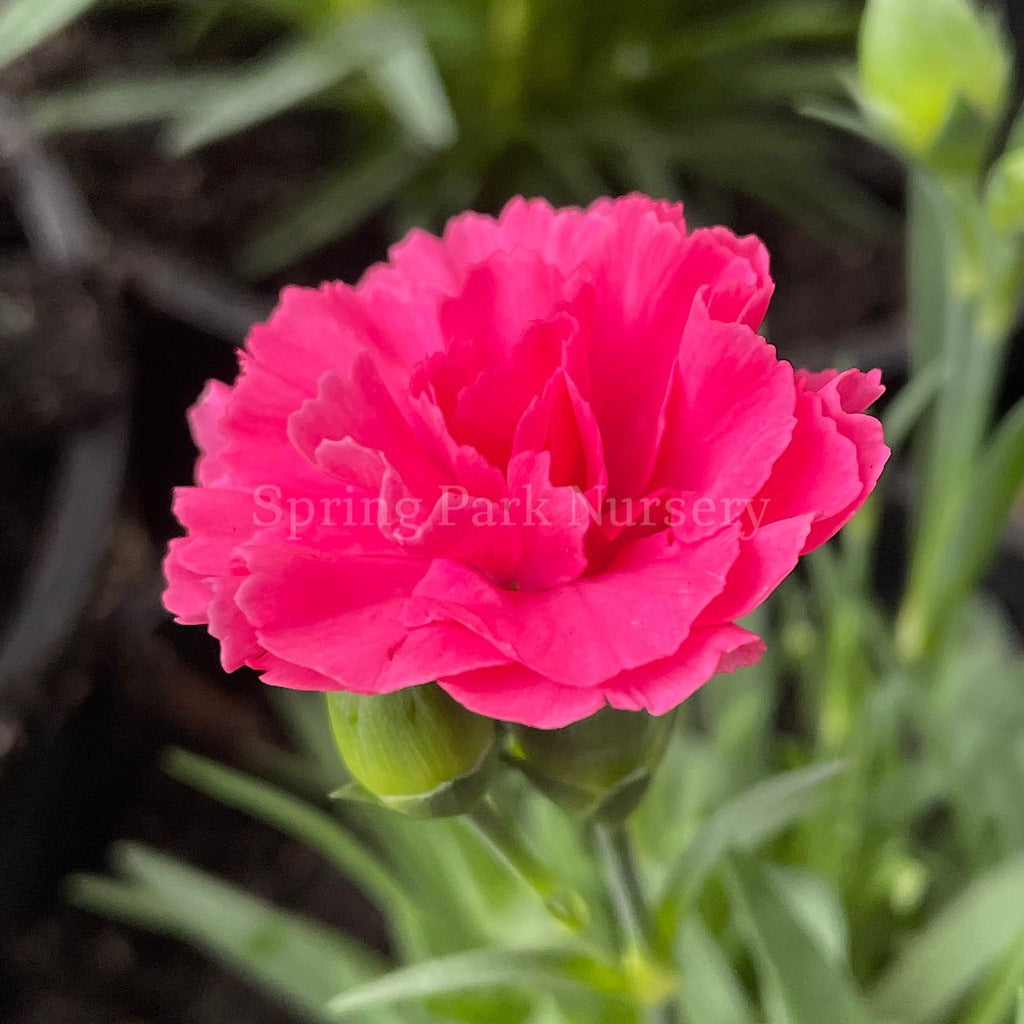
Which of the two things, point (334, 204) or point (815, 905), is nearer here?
point (815, 905)

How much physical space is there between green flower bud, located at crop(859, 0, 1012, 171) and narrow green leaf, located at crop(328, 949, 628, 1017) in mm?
345

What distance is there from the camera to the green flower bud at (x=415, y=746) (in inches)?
11.1

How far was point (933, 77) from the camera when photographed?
411 millimetres

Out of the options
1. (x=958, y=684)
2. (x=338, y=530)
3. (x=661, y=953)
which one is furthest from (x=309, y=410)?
(x=958, y=684)

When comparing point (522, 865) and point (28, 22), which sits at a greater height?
point (28, 22)

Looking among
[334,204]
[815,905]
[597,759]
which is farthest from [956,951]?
[334,204]

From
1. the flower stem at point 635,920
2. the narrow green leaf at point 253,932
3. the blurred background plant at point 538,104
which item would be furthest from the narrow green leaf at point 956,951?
the blurred background plant at point 538,104

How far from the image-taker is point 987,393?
0.50 metres

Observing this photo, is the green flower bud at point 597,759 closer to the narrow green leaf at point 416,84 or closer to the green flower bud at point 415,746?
the green flower bud at point 415,746

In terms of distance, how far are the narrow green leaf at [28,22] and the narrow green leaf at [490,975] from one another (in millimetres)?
570

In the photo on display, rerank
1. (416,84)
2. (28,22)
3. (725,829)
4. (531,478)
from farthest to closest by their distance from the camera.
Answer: (416,84) → (28,22) → (725,829) → (531,478)

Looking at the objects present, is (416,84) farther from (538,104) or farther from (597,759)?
(597,759)

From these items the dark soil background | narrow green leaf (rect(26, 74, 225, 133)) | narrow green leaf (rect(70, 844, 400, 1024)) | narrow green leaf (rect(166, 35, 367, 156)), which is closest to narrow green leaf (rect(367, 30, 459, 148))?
narrow green leaf (rect(166, 35, 367, 156))

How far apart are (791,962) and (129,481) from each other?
80cm
